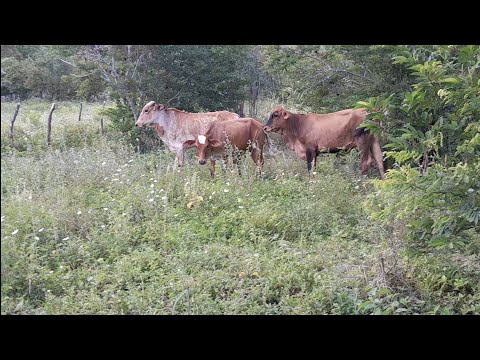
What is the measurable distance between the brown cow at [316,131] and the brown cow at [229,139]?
17cm

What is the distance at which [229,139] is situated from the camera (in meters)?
5.59

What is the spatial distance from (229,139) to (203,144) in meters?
0.32

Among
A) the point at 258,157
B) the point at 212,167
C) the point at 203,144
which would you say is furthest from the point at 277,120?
the point at 212,167

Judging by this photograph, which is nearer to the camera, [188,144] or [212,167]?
[212,167]

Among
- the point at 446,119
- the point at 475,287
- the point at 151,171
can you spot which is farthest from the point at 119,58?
the point at 475,287

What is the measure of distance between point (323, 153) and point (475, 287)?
268 cm

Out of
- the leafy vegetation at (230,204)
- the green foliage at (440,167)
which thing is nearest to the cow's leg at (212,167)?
the leafy vegetation at (230,204)

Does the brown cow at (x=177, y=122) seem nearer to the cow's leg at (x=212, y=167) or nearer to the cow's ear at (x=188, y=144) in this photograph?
the cow's ear at (x=188, y=144)

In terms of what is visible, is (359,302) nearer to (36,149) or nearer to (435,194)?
(435,194)

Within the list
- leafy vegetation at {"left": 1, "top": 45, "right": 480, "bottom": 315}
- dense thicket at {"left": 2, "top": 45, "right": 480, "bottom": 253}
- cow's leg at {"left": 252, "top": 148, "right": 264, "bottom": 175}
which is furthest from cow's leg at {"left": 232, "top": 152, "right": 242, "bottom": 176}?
dense thicket at {"left": 2, "top": 45, "right": 480, "bottom": 253}

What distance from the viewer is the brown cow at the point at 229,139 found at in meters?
5.57

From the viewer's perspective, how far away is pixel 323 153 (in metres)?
5.91

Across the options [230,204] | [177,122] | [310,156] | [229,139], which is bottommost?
[230,204]

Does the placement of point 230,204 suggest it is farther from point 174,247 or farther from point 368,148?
point 368,148
